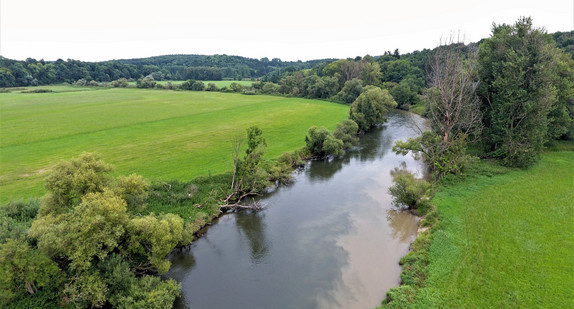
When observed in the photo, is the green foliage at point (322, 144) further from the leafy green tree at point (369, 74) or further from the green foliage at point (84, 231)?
the leafy green tree at point (369, 74)

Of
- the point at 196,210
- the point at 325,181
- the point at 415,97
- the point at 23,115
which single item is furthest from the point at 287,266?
the point at 415,97

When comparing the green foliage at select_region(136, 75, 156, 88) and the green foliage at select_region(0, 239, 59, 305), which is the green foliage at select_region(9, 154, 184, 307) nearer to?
the green foliage at select_region(0, 239, 59, 305)

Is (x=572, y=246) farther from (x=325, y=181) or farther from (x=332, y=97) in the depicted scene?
(x=332, y=97)

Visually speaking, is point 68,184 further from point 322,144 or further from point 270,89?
point 270,89

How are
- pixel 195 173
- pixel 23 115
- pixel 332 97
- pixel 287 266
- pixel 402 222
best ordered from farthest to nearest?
pixel 332 97
pixel 23 115
pixel 195 173
pixel 402 222
pixel 287 266

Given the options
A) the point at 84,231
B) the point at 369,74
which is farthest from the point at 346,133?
the point at 369,74

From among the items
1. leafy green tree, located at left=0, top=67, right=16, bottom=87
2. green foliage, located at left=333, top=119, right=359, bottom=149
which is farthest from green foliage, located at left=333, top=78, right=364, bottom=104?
leafy green tree, located at left=0, top=67, right=16, bottom=87
